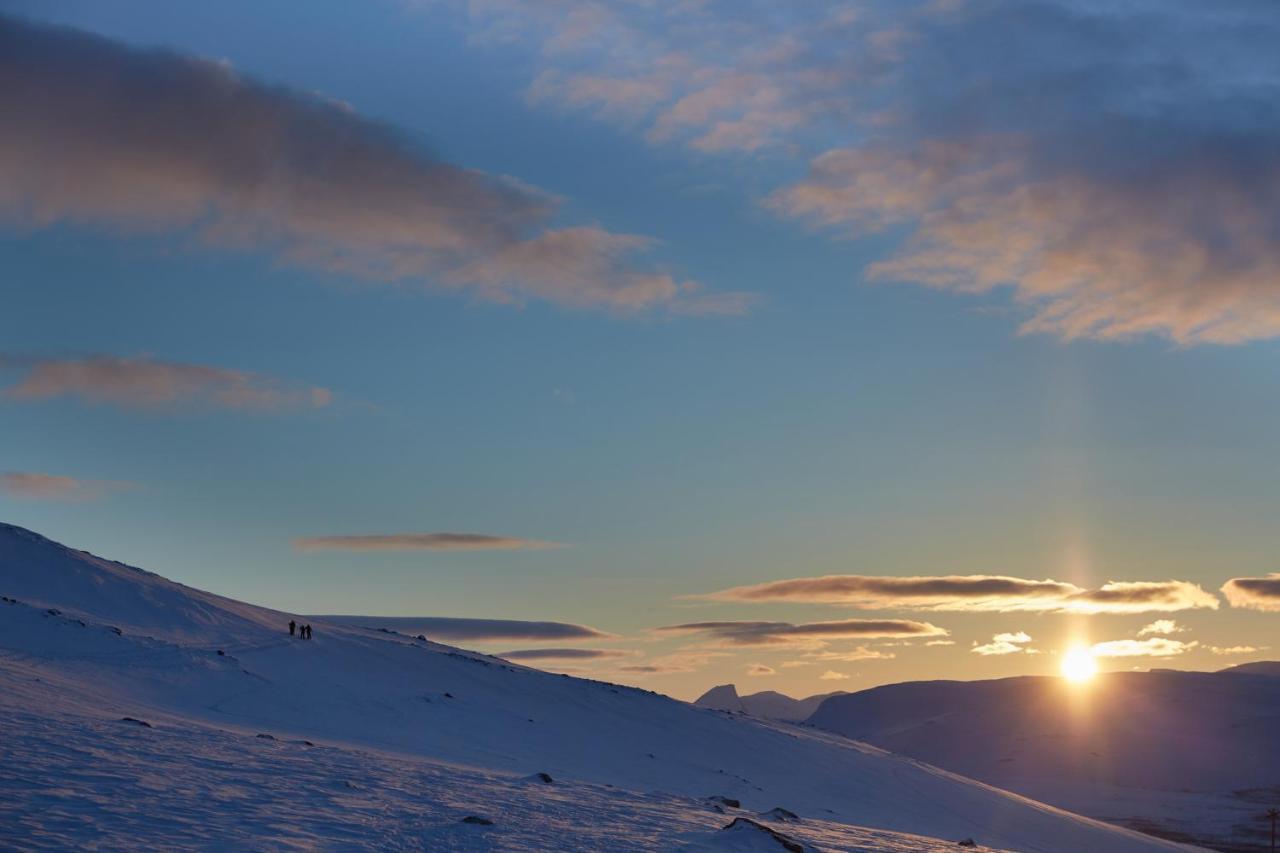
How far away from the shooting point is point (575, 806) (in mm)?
21797

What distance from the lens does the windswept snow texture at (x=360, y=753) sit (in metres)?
16.1

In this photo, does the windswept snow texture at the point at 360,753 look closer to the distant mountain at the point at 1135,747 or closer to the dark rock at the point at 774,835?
the dark rock at the point at 774,835

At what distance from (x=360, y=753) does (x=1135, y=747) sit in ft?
504

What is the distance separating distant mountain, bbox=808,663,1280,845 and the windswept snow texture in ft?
195

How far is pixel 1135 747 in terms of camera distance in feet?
509

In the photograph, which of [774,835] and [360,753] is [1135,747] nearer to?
[360,753]

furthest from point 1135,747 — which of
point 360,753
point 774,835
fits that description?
point 774,835

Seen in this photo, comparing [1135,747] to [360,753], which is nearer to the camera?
[360,753]

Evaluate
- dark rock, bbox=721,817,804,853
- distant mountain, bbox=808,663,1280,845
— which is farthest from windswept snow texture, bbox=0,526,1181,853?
distant mountain, bbox=808,663,1280,845

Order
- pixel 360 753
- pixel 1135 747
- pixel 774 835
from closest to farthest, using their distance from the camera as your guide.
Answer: pixel 774 835, pixel 360 753, pixel 1135 747

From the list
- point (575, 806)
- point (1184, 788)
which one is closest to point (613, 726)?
point (575, 806)

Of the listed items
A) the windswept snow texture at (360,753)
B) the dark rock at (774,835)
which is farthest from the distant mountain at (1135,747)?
the dark rock at (774,835)

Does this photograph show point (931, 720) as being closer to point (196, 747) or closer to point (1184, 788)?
point (1184, 788)

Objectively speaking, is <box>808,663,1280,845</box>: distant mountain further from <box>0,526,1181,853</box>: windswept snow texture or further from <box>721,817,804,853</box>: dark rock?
<box>721,817,804,853</box>: dark rock
